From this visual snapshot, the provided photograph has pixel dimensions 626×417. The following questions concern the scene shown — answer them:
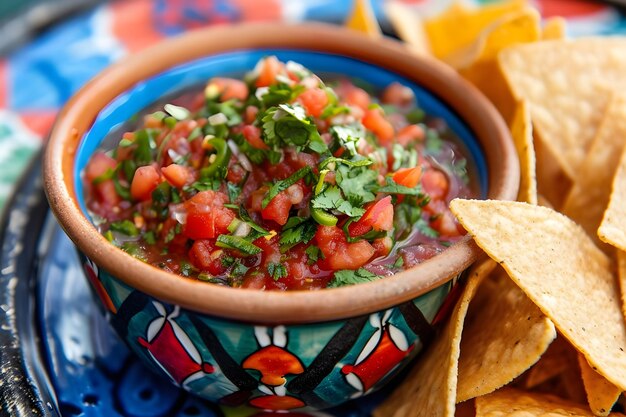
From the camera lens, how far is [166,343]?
2.00 metres

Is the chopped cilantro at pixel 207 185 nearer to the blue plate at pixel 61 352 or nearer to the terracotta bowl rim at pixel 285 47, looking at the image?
the terracotta bowl rim at pixel 285 47

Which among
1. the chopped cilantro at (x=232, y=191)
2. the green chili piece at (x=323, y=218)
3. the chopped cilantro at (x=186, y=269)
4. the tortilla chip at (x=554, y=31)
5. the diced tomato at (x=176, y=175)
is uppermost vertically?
the diced tomato at (x=176, y=175)

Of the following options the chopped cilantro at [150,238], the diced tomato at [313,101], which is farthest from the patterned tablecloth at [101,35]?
the diced tomato at [313,101]

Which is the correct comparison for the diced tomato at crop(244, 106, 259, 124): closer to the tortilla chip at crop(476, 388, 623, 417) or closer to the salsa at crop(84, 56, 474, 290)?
the salsa at crop(84, 56, 474, 290)

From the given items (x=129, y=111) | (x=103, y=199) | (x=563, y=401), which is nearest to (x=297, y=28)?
(x=129, y=111)

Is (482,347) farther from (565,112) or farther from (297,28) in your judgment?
(297,28)

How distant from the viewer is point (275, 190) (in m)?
2.05

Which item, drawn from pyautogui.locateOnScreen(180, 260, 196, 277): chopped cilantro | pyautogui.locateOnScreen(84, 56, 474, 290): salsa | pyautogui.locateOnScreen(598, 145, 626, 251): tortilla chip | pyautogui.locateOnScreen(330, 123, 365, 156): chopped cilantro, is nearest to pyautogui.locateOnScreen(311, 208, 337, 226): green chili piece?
pyautogui.locateOnScreen(84, 56, 474, 290): salsa

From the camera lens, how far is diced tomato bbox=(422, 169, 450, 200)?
2328 millimetres

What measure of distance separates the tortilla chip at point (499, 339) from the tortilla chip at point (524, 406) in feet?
0.32

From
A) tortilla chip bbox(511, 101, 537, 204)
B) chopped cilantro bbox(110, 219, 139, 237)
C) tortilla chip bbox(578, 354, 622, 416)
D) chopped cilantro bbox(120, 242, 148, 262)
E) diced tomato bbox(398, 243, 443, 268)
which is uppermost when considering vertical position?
chopped cilantro bbox(110, 219, 139, 237)

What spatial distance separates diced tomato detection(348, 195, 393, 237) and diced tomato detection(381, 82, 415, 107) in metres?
0.82

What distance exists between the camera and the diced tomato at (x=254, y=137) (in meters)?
2.18

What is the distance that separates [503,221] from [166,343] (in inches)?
40.0
